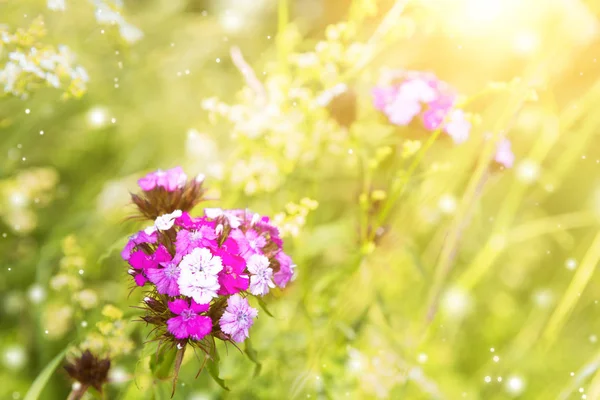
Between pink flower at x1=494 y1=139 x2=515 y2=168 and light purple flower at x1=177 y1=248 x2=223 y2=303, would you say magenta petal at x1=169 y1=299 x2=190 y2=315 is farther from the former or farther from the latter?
pink flower at x1=494 y1=139 x2=515 y2=168

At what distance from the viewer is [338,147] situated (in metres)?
1.40

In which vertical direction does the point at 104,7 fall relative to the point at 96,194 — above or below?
above

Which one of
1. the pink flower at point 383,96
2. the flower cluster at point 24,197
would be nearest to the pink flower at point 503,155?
the pink flower at point 383,96

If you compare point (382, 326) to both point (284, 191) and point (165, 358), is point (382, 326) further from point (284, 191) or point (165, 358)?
point (165, 358)

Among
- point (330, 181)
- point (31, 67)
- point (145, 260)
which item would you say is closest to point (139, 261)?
point (145, 260)

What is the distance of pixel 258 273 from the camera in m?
0.87

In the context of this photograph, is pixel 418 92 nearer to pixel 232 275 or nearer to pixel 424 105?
pixel 424 105

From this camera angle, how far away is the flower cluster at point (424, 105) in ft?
4.10

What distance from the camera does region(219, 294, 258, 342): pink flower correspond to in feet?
2.74

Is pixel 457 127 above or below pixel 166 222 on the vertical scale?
above

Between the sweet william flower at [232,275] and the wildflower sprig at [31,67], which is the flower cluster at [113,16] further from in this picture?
the sweet william flower at [232,275]

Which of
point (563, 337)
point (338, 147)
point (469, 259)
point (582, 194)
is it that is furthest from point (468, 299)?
point (338, 147)

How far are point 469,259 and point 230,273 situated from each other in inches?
44.1

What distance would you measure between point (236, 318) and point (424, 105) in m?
0.71
